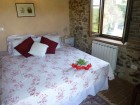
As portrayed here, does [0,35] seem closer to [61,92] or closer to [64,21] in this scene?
[64,21]

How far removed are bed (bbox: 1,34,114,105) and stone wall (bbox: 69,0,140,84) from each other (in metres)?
0.54

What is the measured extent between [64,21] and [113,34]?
1.51 m

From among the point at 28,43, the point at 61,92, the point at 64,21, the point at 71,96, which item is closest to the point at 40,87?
the point at 61,92

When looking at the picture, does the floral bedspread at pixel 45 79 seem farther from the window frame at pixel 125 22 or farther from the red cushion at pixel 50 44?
the window frame at pixel 125 22

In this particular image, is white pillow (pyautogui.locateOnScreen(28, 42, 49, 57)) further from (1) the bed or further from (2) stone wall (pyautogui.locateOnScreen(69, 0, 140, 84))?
(2) stone wall (pyautogui.locateOnScreen(69, 0, 140, 84))

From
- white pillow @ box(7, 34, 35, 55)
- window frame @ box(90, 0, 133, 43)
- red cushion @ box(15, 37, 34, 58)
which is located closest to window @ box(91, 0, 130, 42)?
window frame @ box(90, 0, 133, 43)

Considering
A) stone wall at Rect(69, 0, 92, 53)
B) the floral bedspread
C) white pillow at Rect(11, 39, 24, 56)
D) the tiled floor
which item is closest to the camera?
the floral bedspread

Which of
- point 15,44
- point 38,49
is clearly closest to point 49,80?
point 38,49

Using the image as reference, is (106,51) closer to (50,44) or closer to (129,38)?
(129,38)

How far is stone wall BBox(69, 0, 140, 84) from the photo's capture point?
2.32 metres

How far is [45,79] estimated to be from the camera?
5.93ft

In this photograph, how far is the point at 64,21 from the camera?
3721 millimetres

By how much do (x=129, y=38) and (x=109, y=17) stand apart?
81 centimetres

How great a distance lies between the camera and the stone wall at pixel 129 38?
91.4 inches
